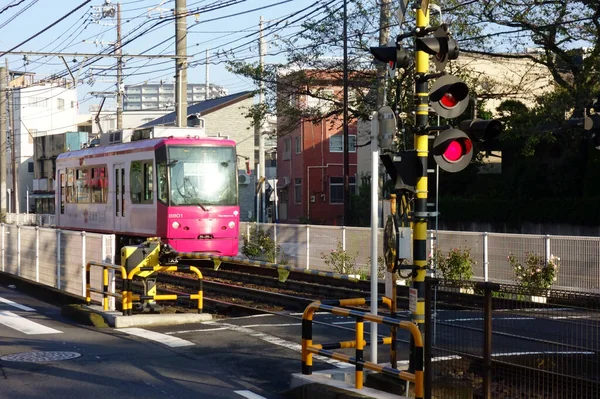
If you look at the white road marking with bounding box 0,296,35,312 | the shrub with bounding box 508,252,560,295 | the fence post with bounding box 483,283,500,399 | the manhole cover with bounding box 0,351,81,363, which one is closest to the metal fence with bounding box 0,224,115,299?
the white road marking with bounding box 0,296,35,312

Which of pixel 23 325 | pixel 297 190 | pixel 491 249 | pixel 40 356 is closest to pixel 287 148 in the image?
pixel 297 190

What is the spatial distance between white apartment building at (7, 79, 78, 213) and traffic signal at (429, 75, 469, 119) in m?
85.0

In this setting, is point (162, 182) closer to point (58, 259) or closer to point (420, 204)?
point (58, 259)

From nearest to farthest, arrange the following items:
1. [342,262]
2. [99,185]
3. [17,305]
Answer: [17,305] → [342,262] → [99,185]

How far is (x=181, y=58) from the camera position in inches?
1122

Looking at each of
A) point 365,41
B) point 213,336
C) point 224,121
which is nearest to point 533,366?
point 213,336

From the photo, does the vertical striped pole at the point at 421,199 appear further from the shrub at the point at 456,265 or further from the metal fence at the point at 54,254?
the shrub at the point at 456,265

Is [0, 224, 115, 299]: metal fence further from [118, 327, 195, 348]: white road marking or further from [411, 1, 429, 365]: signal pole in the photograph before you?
[411, 1, 429, 365]: signal pole

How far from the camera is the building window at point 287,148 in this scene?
59594 mm

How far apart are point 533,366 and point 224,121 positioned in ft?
192

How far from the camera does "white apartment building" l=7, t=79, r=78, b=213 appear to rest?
93.1m

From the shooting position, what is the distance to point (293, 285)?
21812 millimetres

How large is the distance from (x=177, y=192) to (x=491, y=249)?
891 centimetres

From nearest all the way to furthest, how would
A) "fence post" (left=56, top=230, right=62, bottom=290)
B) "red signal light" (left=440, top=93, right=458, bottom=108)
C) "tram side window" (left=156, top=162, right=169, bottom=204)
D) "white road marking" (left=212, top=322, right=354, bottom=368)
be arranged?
1. "red signal light" (left=440, top=93, right=458, bottom=108)
2. "white road marking" (left=212, top=322, right=354, bottom=368)
3. "fence post" (left=56, top=230, right=62, bottom=290)
4. "tram side window" (left=156, top=162, right=169, bottom=204)
